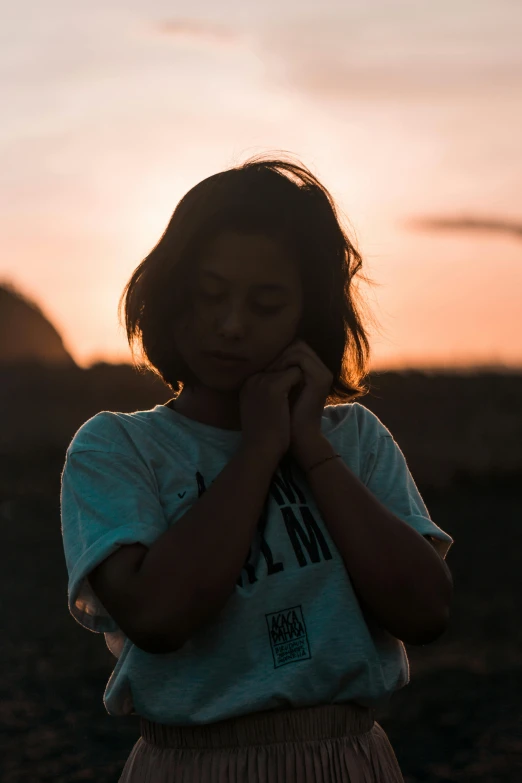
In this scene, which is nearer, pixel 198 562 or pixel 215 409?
pixel 198 562

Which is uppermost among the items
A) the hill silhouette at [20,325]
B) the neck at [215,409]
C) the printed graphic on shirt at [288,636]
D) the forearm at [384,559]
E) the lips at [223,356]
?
the lips at [223,356]

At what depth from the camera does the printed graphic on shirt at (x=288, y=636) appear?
1.72m

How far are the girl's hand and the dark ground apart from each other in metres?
2.97

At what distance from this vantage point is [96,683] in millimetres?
5551

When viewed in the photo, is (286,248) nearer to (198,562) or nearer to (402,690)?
(198,562)

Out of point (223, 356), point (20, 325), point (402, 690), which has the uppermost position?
point (223, 356)

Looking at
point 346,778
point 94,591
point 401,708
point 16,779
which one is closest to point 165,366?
point 94,591

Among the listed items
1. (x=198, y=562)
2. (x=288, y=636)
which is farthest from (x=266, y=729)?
(x=198, y=562)

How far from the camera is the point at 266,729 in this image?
1.75 meters

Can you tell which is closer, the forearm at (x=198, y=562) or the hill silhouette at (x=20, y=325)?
the forearm at (x=198, y=562)

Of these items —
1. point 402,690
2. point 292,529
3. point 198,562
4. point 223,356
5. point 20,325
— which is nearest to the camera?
point 198,562

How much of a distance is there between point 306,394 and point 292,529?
282mm

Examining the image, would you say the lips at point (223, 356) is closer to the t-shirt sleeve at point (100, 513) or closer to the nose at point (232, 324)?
the nose at point (232, 324)

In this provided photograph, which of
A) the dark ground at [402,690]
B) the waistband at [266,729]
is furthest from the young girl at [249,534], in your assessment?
the dark ground at [402,690]
